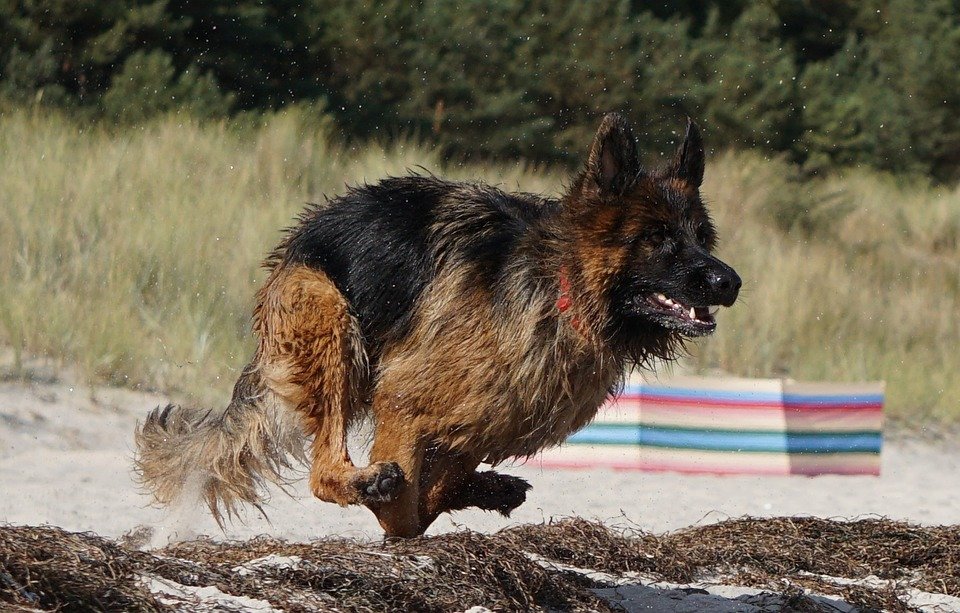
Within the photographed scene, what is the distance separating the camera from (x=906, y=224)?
812 inches

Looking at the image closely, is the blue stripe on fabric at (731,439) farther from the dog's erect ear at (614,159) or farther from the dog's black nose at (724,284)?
the dog's black nose at (724,284)

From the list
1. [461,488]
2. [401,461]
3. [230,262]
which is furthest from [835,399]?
[401,461]

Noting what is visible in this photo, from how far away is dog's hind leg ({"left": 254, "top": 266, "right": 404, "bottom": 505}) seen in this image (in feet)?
17.1

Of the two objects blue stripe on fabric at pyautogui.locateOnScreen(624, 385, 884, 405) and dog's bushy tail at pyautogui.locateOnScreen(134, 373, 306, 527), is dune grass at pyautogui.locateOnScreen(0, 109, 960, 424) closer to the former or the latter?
blue stripe on fabric at pyautogui.locateOnScreen(624, 385, 884, 405)

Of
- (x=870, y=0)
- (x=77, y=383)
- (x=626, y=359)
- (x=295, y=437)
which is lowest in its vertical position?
(x=77, y=383)

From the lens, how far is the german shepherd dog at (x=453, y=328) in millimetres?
4988

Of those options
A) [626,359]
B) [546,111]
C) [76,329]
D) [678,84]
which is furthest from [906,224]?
[626,359]

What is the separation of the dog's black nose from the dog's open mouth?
108 millimetres

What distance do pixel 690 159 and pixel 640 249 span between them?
603 millimetres

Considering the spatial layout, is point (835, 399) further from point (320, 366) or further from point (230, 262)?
point (320, 366)

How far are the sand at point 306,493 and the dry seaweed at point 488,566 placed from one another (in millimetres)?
778

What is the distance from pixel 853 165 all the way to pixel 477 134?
7.86m

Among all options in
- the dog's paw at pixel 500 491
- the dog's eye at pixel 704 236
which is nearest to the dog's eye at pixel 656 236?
the dog's eye at pixel 704 236

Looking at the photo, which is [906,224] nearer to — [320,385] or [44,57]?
[44,57]
